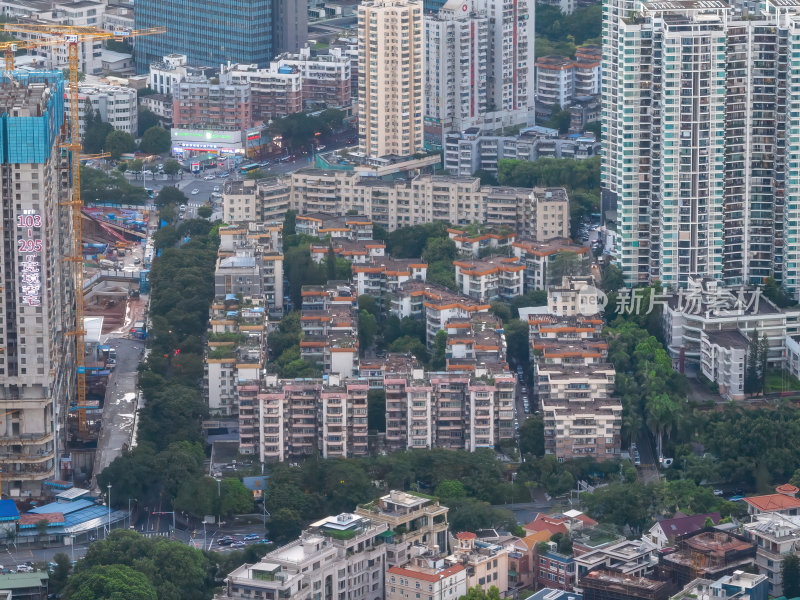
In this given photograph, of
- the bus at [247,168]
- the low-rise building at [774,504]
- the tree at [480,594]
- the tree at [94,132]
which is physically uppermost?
the tree at [94,132]

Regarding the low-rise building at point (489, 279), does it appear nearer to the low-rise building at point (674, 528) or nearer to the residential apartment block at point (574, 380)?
the residential apartment block at point (574, 380)

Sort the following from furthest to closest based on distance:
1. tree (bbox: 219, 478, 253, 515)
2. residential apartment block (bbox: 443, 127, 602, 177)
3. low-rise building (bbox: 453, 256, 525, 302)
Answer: residential apartment block (bbox: 443, 127, 602, 177)
low-rise building (bbox: 453, 256, 525, 302)
tree (bbox: 219, 478, 253, 515)

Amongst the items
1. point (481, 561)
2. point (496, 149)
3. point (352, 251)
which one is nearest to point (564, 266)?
point (352, 251)

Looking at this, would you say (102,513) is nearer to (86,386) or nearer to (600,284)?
(86,386)

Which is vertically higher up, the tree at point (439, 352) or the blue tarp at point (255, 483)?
the tree at point (439, 352)

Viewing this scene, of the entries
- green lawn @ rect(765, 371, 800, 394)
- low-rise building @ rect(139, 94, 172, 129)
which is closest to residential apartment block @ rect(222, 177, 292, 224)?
low-rise building @ rect(139, 94, 172, 129)

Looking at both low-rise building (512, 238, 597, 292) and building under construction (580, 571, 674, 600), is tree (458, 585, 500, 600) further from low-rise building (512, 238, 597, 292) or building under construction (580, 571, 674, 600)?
low-rise building (512, 238, 597, 292)

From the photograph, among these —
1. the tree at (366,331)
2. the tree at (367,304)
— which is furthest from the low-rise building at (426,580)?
the tree at (367,304)
